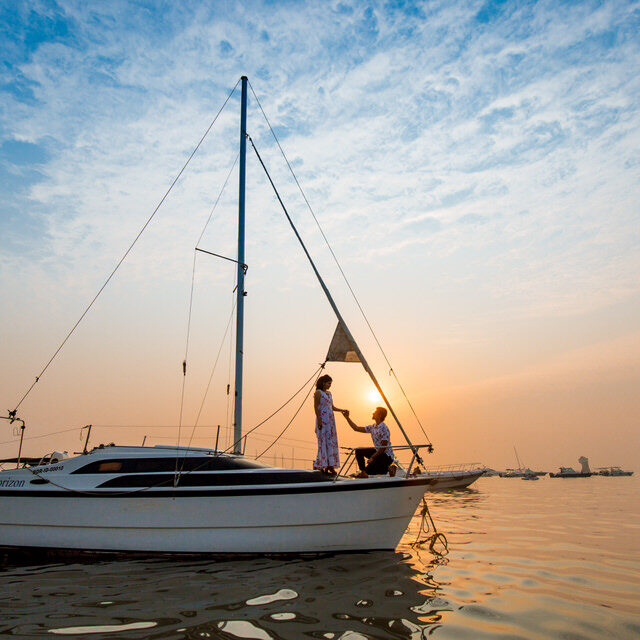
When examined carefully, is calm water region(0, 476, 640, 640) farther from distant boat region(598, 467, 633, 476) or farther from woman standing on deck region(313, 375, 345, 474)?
distant boat region(598, 467, 633, 476)

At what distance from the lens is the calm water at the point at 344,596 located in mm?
5168

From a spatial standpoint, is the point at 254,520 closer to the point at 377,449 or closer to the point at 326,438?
the point at 326,438

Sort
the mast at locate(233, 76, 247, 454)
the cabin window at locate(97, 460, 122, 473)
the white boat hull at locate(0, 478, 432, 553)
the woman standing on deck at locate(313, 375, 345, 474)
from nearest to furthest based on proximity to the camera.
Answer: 1. the white boat hull at locate(0, 478, 432, 553)
2. the woman standing on deck at locate(313, 375, 345, 474)
3. the cabin window at locate(97, 460, 122, 473)
4. the mast at locate(233, 76, 247, 454)

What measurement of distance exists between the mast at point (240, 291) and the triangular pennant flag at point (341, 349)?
8.65 ft

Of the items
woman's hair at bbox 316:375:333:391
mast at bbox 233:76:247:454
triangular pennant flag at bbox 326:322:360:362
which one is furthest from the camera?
mast at bbox 233:76:247:454

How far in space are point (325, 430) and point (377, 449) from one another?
4.48 feet

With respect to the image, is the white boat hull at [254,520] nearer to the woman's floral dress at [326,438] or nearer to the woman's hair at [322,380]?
the woman's floral dress at [326,438]

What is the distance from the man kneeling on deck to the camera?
34.2 feet

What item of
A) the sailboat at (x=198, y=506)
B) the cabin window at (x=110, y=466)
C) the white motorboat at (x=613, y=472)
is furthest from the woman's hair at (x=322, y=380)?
the white motorboat at (x=613, y=472)

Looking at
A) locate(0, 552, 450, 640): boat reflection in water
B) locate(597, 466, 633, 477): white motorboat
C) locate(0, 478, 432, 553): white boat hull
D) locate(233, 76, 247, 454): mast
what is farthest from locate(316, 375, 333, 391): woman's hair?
locate(597, 466, 633, 477): white motorboat

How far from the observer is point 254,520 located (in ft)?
29.3

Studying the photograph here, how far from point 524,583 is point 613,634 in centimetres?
214

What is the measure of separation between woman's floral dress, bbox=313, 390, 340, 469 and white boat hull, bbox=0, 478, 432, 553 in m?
0.93

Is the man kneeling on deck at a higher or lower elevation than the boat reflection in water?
higher
